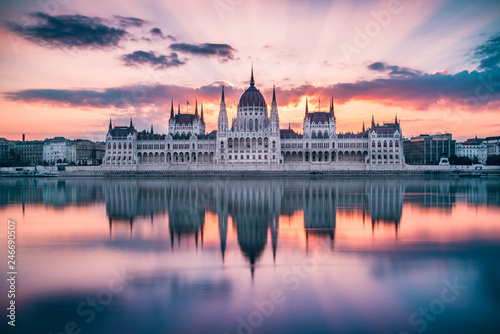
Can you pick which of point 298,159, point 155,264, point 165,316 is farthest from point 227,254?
point 298,159

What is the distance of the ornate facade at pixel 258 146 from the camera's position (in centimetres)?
9312

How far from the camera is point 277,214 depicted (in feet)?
79.7

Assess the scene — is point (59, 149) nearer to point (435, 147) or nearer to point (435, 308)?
point (435, 147)

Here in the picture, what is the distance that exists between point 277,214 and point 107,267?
42.0 feet

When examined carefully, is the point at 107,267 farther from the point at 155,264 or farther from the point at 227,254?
the point at 227,254

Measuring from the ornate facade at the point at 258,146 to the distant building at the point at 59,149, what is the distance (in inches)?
1293

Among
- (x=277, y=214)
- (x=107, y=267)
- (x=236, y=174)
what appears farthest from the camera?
(x=236, y=174)

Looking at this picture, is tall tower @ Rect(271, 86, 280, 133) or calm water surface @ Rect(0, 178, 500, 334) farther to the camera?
tall tower @ Rect(271, 86, 280, 133)

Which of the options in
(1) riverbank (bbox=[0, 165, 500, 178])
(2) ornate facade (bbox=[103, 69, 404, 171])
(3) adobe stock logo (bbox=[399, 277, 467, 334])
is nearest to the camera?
(3) adobe stock logo (bbox=[399, 277, 467, 334])

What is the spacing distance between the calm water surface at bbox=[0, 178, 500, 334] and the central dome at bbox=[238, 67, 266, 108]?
8317cm

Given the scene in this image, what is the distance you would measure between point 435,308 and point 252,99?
97658mm

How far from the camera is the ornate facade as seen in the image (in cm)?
9312

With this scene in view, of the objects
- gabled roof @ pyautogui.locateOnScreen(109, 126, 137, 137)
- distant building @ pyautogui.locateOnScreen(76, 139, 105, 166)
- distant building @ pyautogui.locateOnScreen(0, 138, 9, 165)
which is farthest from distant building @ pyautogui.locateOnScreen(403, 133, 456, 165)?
distant building @ pyautogui.locateOnScreen(0, 138, 9, 165)

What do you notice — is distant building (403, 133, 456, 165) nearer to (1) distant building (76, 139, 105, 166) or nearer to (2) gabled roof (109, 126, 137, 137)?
(2) gabled roof (109, 126, 137, 137)
